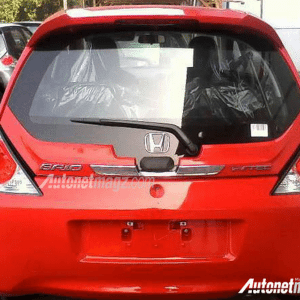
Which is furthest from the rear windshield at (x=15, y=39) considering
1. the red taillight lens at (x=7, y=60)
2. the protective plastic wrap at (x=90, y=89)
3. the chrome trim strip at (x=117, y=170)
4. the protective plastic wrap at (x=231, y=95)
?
the chrome trim strip at (x=117, y=170)

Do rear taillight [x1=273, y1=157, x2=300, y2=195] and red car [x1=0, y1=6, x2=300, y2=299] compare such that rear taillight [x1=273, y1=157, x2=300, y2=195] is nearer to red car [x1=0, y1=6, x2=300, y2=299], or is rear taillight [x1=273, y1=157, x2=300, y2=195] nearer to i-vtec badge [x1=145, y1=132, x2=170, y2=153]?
red car [x1=0, y1=6, x2=300, y2=299]

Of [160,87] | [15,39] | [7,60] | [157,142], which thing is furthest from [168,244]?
[15,39]

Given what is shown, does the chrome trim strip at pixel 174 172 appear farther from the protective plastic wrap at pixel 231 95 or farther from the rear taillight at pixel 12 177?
the rear taillight at pixel 12 177

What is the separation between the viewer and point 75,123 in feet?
11.7

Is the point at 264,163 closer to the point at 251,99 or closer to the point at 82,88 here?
the point at 251,99

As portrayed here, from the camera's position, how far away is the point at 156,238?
3424mm

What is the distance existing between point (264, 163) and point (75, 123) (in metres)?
0.85

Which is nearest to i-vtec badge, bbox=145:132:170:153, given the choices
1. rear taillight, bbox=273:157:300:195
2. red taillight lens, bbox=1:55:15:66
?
rear taillight, bbox=273:157:300:195

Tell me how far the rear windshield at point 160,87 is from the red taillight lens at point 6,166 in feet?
0.52

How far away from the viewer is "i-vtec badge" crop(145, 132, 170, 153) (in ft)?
11.4

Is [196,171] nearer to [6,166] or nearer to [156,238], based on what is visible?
[156,238]

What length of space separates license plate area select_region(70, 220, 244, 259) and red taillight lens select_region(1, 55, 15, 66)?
1203cm

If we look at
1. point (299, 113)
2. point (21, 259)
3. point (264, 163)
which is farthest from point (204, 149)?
point (21, 259)

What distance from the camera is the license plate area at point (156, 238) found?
3422mm
